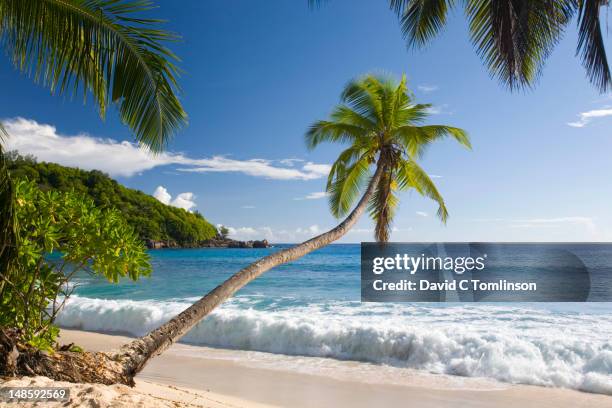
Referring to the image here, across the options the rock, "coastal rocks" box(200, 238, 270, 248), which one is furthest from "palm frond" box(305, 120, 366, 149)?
the rock

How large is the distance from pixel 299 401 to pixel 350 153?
649cm

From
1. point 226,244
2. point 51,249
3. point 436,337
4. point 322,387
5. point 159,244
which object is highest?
point 226,244

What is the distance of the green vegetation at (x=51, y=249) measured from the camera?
3.97 metres

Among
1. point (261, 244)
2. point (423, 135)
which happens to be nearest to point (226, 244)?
point (261, 244)

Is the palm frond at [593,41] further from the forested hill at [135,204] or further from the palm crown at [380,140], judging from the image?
the forested hill at [135,204]

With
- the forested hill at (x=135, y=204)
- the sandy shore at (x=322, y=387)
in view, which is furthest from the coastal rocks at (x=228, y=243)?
the sandy shore at (x=322, y=387)

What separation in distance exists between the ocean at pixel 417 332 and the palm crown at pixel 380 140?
301 centimetres

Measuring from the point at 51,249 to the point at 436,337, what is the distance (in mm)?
7227

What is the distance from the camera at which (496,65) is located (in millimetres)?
7117

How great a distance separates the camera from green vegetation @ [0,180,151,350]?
3971mm

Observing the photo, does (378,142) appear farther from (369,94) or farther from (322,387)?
(322,387)

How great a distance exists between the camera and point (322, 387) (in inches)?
270

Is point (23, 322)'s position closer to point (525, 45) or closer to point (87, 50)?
point (87, 50)

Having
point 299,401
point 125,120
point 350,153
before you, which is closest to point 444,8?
point 350,153
